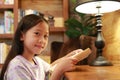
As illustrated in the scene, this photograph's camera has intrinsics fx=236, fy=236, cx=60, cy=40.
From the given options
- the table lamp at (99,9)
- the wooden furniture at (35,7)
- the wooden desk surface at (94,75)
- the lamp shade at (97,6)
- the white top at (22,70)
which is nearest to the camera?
the wooden desk surface at (94,75)

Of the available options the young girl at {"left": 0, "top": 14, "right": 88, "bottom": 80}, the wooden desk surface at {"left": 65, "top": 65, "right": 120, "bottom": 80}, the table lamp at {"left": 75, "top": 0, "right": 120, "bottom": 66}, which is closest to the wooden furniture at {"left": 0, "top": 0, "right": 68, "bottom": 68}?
Result: the table lamp at {"left": 75, "top": 0, "right": 120, "bottom": 66}

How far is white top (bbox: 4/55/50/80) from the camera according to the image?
127 cm

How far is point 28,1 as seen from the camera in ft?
9.82

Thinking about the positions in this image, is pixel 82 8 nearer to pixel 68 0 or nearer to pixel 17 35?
pixel 17 35

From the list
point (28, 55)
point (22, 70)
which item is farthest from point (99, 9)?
point (22, 70)

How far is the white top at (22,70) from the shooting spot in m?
1.27

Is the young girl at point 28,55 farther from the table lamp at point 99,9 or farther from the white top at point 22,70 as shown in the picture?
the table lamp at point 99,9

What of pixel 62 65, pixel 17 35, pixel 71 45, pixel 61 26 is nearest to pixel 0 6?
pixel 61 26

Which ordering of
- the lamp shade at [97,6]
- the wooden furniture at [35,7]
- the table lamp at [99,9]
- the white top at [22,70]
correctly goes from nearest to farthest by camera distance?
the white top at [22,70], the table lamp at [99,9], the lamp shade at [97,6], the wooden furniture at [35,7]

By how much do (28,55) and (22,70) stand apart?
174mm

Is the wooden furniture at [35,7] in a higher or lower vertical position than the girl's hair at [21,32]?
higher

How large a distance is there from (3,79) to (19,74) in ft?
0.56

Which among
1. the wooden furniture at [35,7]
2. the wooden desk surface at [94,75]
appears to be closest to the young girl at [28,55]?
the wooden desk surface at [94,75]

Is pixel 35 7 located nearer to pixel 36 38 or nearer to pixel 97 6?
pixel 97 6
